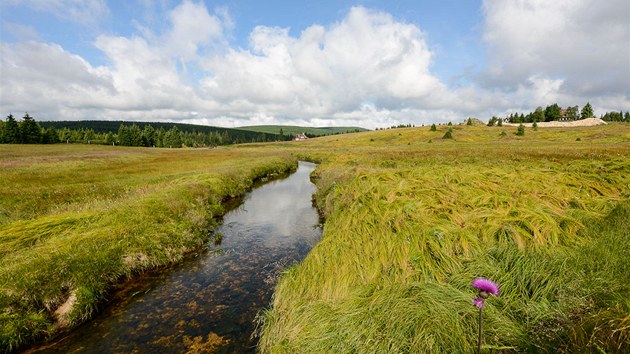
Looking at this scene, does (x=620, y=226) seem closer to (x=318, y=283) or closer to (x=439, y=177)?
(x=439, y=177)

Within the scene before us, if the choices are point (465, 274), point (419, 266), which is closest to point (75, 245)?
point (419, 266)

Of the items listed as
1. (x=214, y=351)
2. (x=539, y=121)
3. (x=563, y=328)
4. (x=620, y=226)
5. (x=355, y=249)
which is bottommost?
(x=214, y=351)

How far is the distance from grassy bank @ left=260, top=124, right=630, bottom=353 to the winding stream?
5.11 feet

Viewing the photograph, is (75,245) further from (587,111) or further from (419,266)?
(587,111)

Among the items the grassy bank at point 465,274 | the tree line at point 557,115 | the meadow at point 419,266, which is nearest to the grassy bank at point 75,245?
the meadow at point 419,266

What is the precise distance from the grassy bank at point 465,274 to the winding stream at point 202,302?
1.56m

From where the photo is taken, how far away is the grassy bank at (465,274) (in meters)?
4.52

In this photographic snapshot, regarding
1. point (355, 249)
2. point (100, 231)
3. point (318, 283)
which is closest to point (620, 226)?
point (355, 249)

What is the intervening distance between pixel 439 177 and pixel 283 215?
37.4 ft

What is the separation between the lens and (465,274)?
6.13 meters

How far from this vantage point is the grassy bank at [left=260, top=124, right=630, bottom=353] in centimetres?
452

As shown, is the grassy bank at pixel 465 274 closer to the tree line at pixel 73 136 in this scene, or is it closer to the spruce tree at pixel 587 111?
the tree line at pixel 73 136

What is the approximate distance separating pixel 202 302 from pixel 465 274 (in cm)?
814

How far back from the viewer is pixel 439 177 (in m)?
12.2
